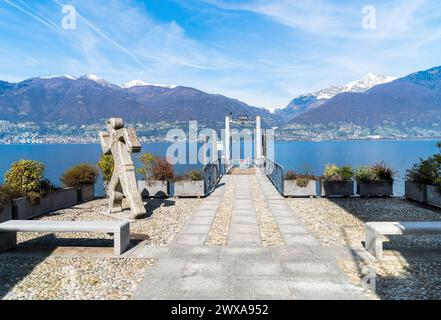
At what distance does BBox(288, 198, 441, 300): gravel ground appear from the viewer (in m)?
4.53

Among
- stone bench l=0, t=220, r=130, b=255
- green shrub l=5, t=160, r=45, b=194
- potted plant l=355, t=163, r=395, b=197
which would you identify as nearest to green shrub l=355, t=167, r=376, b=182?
potted plant l=355, t=163, r=395, b=197

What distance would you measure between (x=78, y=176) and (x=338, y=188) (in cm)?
941

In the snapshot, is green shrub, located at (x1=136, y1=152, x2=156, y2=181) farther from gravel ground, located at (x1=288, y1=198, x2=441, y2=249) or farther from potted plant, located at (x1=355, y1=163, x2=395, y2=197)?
potted plant, located at (x1=355, y1=163, x2=395, y2=197)

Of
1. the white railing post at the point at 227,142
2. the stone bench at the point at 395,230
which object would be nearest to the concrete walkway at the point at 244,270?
the stone bench at the point at 395,230

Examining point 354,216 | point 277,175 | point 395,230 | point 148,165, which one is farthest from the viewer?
point 277,175

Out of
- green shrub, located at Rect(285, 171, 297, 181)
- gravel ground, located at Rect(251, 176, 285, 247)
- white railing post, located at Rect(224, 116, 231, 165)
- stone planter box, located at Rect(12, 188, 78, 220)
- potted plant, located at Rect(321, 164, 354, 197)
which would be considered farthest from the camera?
white railing post, located at Rect(224, 116, 231, 165)

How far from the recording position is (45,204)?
1027cm

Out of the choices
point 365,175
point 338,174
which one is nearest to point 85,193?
point 338,174

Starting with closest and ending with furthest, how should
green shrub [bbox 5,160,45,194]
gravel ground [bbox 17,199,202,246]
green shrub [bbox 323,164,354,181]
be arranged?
gravel ground [bbox 17,199,202,246] → green shrub [bbox 5,160,45,194] → green shrub [bbox 323,164,354,181]

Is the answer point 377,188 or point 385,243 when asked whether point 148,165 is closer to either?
point 377,188

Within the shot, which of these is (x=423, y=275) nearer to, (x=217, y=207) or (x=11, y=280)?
(x=11, y=280)

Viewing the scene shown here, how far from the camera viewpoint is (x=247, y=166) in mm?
30375

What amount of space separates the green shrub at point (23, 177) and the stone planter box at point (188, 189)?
15.5 ft
